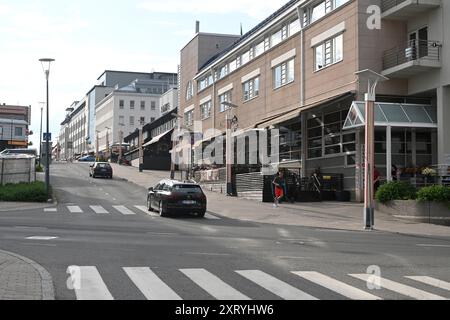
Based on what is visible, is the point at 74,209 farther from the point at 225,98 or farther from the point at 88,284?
the point at 225,98

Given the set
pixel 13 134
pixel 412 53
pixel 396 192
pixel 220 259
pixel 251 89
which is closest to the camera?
pixel 220 259

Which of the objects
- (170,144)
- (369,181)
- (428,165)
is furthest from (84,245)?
(170,144)

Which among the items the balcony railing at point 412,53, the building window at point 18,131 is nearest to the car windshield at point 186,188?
the balcony railing at point 412,53

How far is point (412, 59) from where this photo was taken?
28.4 meters

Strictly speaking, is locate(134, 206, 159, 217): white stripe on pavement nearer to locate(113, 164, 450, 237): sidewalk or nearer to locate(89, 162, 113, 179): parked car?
locate(113, 164, 450, 237): sidewalk

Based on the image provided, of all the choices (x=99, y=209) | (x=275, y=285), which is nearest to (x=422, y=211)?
(x=99, y=209)

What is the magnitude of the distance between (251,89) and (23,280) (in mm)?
37457

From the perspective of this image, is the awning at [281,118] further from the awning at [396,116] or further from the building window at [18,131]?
the building window at [18,131]

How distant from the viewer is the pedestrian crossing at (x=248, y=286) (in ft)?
26.8

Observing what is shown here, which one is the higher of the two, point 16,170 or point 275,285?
point 16,170

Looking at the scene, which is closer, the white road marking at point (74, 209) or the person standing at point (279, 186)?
the white road marking at point (74, 209)

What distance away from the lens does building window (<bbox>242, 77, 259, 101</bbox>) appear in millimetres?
44062

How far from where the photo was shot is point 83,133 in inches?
6073

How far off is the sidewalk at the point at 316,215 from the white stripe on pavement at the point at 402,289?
10120 millimetres
